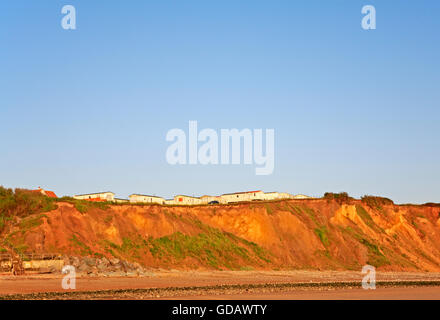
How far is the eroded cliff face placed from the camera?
4903 cm

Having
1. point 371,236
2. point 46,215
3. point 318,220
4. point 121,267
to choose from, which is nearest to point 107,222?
point 46,215

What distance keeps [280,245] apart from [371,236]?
1637 cm

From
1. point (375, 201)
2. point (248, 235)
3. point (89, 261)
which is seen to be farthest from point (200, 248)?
point (375, 201)

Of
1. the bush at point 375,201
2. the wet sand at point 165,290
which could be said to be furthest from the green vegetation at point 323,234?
the wet sand at point 165,290

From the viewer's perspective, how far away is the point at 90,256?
151 ft

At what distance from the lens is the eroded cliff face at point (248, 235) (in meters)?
49.0

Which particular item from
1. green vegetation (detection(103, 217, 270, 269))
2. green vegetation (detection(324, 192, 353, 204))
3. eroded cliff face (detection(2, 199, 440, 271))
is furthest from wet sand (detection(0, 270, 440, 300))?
green vegetation (detection(324, 192, 353, 204))

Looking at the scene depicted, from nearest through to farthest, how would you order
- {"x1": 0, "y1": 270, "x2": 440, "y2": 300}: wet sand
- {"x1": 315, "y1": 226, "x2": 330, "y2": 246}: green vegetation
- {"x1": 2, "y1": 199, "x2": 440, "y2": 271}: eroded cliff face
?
{"x1": 0, "y1": 270, "x2": 440, "y2": 300}: wet sand
{"x1": 2, "y1": 199, "x2": 440, "y2": 271}: eroded cliff face
{"x1": 315, "y1": 226, "x2": 330, "y2": 246}: green vegetation

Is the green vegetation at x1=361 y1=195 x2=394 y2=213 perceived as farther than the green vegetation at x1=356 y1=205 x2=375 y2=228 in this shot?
Yes

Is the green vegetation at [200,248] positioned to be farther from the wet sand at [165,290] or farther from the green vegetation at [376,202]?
the green vegetation at [376,202]

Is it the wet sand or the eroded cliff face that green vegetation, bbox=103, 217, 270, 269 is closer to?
the eroded cliff face
